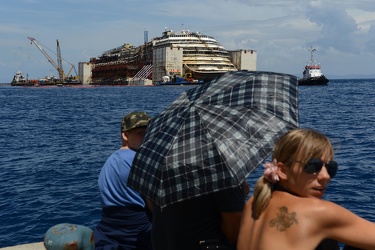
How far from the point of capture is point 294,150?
2463 millimetres

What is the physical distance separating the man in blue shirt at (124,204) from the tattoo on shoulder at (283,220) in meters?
1.59

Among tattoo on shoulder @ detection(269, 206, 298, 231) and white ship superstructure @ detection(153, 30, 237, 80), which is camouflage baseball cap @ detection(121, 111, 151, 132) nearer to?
tattoo on shoulder @ detection(269, 206, 298, 231)

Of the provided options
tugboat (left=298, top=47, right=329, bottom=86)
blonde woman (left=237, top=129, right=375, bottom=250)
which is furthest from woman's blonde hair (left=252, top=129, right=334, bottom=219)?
tugboat (left=298, top=47, right=329, bottom=86)

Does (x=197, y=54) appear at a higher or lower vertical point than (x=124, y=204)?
higher

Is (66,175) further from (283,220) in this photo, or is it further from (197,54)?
(197,54)

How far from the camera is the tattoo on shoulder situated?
91.5 inches

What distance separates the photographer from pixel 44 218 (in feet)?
→ 32.1

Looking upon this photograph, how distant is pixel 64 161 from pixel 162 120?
502 inches

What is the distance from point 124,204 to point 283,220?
1713mm

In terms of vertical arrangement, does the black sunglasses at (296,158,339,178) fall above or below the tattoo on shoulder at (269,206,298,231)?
above

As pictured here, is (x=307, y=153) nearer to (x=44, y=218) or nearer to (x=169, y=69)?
(x=44, y=218)

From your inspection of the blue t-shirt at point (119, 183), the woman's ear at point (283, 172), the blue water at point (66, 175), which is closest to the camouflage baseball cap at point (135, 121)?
the blue t-shirt at point (119, 183)

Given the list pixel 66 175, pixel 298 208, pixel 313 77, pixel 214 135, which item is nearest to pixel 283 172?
pixel 298 208

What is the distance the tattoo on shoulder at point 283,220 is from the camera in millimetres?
2324
